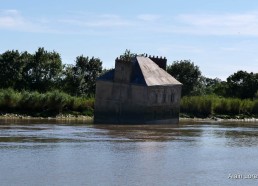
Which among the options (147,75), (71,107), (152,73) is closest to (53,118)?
(71,107)

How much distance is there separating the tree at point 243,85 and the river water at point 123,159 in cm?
5848

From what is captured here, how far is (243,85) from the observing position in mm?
101000

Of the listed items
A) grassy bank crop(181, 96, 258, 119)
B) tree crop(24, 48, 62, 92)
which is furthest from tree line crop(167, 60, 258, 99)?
tree crop(24, 48, 62, 92)

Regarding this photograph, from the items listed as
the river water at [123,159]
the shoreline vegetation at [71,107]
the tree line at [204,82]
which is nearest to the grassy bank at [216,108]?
the shoreline vegetation at [71,107]

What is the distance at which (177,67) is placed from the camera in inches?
3723

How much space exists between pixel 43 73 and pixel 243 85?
36712 mm

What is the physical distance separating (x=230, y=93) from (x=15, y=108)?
47.3m

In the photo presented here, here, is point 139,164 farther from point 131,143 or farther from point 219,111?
point 219,111

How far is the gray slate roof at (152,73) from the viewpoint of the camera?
56866mm

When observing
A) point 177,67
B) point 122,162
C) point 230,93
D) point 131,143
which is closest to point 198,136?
point 131,143

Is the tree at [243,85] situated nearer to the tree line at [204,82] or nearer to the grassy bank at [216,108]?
the tree line at [204,82]

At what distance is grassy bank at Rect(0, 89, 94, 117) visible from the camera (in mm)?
63594

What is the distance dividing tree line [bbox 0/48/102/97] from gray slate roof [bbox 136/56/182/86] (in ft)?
67.0

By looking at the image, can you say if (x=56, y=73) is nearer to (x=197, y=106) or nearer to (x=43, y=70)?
(x=43, y=70)
